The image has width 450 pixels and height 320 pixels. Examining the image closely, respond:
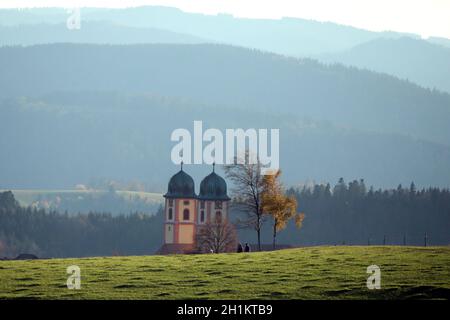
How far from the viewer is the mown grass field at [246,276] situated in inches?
2062

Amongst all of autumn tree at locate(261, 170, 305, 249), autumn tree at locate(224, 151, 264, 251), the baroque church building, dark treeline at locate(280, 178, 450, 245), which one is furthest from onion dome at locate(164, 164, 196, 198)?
dark treeline at locate(280, 178, 450, 245)

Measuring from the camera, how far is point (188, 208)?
13300 cm

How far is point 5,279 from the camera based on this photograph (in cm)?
5903

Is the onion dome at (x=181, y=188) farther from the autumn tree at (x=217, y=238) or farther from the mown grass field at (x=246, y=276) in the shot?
the mown grass field at (x=246, y=276)

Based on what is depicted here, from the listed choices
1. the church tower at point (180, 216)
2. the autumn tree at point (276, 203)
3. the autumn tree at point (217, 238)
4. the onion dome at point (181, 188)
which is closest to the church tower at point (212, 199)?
the church tower at point (180, 216)

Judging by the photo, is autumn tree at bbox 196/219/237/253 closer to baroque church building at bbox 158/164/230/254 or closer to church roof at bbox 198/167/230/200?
baroque church building at bbox 158/164/230/254

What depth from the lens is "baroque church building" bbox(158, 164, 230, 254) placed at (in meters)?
131

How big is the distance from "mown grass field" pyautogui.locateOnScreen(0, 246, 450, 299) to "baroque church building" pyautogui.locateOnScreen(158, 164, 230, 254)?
6033 centimetres

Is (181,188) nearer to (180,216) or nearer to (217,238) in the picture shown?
(180,216)

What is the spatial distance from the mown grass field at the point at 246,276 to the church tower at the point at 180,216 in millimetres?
59868
